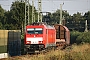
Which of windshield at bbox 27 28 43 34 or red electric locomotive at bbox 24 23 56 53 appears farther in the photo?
windshield at bbox 27 28 43 34

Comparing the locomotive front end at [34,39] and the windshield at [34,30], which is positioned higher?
the windshield at [34,30]

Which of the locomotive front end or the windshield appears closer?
the locomotive front end

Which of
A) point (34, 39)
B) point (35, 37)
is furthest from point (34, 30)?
point (34, 39)

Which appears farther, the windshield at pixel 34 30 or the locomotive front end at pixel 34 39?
the windshield at pixel 34 30

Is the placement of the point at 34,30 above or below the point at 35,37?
above

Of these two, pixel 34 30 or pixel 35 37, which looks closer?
pixel 35 37

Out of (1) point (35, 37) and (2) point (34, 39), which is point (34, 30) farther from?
(2) point (34, 39)

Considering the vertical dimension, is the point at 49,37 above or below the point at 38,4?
below

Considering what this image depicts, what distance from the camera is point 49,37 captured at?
32625mm

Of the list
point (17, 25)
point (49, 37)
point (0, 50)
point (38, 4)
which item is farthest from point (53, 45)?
point (17, 25)

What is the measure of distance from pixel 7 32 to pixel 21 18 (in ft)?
127

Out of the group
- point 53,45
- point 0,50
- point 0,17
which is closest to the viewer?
point 0,50

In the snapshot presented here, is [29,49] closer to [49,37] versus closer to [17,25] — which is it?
[49,37]

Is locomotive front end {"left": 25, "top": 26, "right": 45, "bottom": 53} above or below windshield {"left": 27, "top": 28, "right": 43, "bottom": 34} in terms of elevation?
below
